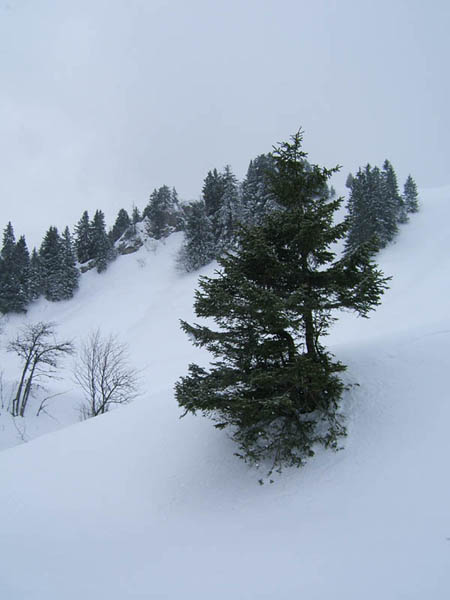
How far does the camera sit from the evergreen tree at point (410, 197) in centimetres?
Result: 4519

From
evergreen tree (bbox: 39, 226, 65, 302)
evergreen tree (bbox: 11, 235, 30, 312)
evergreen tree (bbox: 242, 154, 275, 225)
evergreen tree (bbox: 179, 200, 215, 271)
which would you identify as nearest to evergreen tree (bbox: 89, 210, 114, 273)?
evergreen tree (bbox: 39, 226, 65, 302)

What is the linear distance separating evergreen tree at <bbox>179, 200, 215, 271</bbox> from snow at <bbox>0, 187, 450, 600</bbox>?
104ft

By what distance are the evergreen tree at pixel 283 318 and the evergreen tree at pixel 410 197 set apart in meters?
47.6

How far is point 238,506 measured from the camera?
5906 mm

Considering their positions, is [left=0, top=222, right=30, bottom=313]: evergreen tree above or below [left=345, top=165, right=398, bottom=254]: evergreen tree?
above

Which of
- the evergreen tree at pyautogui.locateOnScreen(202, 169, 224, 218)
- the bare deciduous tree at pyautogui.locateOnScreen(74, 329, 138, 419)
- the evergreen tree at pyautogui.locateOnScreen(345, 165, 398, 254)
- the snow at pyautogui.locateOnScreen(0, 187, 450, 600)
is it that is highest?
the evergreen tree at pyautogui.locateOnScreen(202, 169, 224, 218)

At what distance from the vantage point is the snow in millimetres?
3783

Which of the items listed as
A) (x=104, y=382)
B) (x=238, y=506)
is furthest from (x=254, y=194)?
(x=238, y=506)

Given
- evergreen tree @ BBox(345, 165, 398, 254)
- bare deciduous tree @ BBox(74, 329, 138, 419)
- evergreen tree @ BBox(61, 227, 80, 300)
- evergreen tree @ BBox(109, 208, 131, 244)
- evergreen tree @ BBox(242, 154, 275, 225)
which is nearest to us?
bare deciduous tree @ BBox(74, 329, 138, 419)

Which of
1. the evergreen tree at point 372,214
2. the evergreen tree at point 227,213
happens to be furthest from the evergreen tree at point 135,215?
the evergreen tree at point 372,214

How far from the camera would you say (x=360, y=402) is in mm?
7051

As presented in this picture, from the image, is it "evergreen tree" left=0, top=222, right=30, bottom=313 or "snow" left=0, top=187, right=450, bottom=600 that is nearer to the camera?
"snow" left=0, top=187, right=450, bottom=600

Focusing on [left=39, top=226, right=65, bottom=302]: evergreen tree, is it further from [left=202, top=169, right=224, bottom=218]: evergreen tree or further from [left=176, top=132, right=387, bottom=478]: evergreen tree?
[left=176, top=132, right=387, bottom=478]: evergreen tree

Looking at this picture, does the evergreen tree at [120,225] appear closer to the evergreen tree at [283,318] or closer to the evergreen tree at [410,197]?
the evergreen tree at [410,197]
